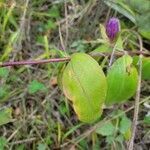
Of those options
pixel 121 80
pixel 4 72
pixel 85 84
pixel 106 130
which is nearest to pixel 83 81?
pixel 85 84

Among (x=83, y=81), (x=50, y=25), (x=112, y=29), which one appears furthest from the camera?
(x=50, y=25)

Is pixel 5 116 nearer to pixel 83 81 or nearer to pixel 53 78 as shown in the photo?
pixel 53 78

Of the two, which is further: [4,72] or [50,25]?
[50,25]

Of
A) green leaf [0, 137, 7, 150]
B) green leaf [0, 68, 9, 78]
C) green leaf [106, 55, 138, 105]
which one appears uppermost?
green leaf [106, 55, 138, 105]

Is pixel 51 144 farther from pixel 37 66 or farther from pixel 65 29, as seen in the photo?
pixel 65 29

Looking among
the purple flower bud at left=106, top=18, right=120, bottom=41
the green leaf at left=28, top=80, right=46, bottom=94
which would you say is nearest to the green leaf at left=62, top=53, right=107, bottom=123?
the purple flower bud at left=106, top=18, right=120, bottom=41

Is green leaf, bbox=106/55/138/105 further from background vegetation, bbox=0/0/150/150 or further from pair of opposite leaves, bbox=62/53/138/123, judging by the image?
background vegetation, bbox=0/0/150/150

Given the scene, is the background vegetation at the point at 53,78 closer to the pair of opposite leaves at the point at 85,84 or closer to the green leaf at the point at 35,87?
the green leaf at the point at 35,87
